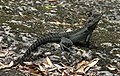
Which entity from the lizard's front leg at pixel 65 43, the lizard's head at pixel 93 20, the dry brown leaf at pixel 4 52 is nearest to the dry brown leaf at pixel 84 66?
the lizard's front leg at pixel 65 43

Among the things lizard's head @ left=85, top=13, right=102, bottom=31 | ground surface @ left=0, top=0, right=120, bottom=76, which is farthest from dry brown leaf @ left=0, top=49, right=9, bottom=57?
lizard's head @ left=85, top=13, right=102, bottom=31

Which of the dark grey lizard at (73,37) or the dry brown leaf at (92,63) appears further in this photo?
the dark grey lizard at (73,37)

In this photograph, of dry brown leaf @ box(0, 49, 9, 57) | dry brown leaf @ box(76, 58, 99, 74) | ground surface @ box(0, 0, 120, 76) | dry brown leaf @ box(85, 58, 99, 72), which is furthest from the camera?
ground surface @ box(0, 0, 120, 76)

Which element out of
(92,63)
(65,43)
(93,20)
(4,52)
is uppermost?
(93,20)

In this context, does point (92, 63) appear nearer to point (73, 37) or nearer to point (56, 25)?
point (73, 37)

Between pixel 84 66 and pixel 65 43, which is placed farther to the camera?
pixel 65 43

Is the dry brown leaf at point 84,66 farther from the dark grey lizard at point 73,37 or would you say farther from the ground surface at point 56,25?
the dark grey lizard at point 73,37

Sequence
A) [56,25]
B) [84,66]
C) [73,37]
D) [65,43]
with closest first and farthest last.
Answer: [84,66] → [65,43] → [73,37] → [56,25]

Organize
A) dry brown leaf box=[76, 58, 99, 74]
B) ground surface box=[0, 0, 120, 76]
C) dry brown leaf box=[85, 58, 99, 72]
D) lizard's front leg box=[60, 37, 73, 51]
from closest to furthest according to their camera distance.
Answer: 1. dry brown leaf box=[76, 58, 99, 74]
2. dry brown leaf box=[85, 58, 99, 72]
3. ground surface box=[0, 0, 120, 76]
4. lizard's front leg box=[60, 37, 73, 51]

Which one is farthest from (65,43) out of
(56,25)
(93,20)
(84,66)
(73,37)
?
(56,25)

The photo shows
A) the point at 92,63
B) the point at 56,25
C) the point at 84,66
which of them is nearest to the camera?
the point at 84,66

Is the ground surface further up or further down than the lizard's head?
further down

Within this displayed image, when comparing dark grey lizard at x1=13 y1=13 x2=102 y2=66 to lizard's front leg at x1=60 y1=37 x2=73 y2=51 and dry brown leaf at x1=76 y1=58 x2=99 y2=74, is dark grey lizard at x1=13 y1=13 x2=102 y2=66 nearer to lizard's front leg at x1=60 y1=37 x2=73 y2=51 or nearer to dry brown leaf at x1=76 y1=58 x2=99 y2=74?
lizard's front leg at x1=60 y1=37 x2=73 y2=51

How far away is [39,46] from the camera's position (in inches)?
369
